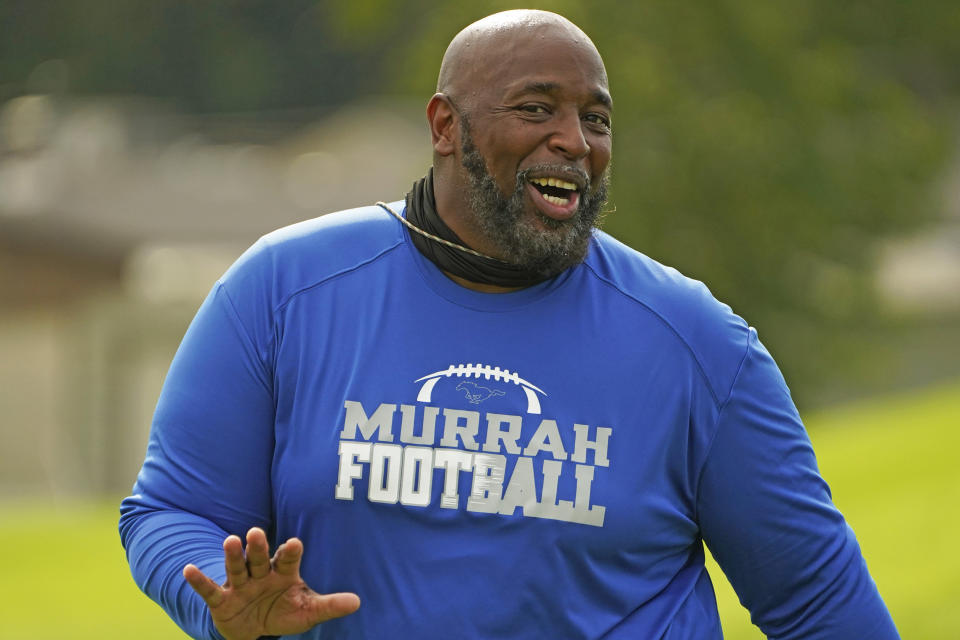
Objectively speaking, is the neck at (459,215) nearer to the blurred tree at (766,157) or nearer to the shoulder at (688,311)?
the shoulder at (688,311)

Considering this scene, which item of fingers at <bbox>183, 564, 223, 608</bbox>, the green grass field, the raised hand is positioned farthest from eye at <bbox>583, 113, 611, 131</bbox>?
the green grass field

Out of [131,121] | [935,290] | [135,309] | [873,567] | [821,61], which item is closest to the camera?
[873,567]

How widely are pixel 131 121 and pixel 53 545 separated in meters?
26.2

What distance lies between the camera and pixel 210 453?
321 centimetres

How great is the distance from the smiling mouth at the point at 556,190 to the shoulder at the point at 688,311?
17cm

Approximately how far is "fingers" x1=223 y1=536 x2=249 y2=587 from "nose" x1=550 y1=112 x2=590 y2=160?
41.7 inches

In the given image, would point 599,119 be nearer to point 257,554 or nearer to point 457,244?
point 457,244

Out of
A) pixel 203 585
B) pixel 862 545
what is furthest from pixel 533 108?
pixel 862 545

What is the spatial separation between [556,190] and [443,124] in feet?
1.01

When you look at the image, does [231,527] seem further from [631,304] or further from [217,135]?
[217,135]

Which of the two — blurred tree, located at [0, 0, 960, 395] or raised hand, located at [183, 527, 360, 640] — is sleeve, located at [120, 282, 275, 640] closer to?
raised hand, located at [183, 527, 360, 640]

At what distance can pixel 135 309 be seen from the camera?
82.4 ft

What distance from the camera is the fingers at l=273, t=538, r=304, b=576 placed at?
281 cm

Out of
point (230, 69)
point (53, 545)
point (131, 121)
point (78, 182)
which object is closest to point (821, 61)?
point (53, 545)
